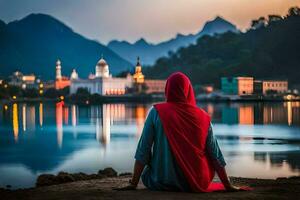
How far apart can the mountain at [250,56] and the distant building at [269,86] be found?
314 cm

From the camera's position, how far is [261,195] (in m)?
3.61

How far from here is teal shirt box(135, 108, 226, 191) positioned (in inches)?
139

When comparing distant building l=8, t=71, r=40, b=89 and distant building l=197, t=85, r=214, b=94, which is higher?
distant building l=8, t=71, r=40, b=89

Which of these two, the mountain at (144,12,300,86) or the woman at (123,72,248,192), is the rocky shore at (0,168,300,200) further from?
the mountain at (144,12,300,86)

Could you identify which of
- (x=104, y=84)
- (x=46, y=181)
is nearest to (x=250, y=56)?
(x=104, y=84)

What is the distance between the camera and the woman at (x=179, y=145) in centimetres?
353

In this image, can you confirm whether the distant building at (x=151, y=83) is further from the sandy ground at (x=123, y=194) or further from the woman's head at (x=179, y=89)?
the woman's head at (x=179, y=89)

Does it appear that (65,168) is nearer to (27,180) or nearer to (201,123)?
(27,180)

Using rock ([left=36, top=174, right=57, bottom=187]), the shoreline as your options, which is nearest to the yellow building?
the shoreline

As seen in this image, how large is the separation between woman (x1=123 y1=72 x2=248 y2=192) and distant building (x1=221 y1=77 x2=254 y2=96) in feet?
205

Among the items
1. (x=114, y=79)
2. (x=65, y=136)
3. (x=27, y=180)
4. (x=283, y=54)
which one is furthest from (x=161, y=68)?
(x=27, y=180)

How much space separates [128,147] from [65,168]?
14.1ft

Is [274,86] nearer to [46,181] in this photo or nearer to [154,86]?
[154,86]

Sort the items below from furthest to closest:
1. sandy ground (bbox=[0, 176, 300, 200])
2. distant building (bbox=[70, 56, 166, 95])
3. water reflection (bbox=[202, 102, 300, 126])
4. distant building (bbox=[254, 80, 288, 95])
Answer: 1. distant building (bbox=[70, 56, 166, 95])
2. distant building (bbox=[254, 80, 288, 95])
3. water reflection (bbox=[202, 102, 300, 126])
4. sandy ground (bbox=[0, 176, 300, 200])
